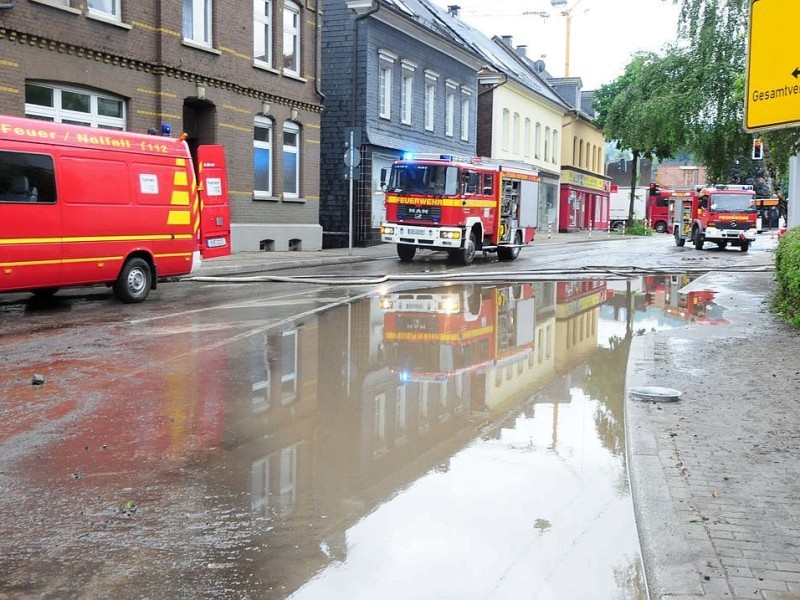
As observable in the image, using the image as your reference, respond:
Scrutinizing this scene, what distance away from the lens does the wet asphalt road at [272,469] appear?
12.2 ft

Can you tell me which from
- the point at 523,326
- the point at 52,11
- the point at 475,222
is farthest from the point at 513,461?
the point at 475,222

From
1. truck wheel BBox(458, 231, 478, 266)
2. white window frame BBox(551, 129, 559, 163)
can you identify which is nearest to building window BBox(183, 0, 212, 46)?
truck wheel BBox(458, 231, 478, 266)

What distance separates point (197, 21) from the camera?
22.5m

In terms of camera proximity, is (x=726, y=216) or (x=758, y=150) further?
(x=726, y=216)

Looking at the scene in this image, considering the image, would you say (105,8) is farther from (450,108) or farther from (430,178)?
(450,108)

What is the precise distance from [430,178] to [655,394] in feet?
54.9

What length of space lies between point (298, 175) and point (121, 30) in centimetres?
838

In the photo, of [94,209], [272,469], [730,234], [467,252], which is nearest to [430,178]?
[467,252]

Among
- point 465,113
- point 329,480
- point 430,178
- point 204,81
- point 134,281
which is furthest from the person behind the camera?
point 465,113

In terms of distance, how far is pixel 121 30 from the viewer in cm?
1962

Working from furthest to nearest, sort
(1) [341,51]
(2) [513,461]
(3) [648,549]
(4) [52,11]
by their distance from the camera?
(1) [341,51]
(4) [52,11]
(2) [513,461]
(3) [648,549]

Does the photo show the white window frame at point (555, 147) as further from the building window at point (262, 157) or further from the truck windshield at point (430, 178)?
the truck windshield at point (430, 178)

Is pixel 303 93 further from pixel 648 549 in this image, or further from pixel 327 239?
pixel 648 549

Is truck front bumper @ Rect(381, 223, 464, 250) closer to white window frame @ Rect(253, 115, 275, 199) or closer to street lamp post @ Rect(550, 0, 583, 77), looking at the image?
white window frame @ Rect(253, 115, 275, 199)
